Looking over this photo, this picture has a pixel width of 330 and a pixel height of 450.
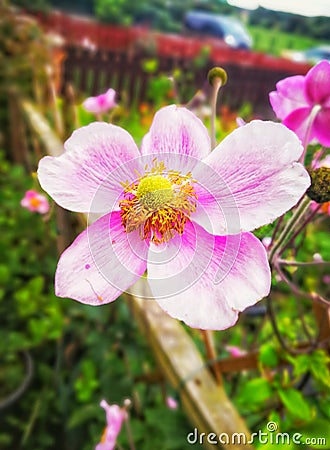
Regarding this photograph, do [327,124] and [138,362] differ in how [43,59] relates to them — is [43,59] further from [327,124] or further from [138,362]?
[327,124]

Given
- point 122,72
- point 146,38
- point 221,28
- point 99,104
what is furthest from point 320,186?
point 221,28

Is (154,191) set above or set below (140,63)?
above

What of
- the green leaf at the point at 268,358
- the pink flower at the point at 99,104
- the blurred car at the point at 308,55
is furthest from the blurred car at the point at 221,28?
the green leaf at the point at 268,358

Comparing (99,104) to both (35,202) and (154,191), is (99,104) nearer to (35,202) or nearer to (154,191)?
(35,202)

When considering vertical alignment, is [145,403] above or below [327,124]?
below

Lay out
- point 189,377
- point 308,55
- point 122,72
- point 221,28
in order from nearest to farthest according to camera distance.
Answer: point 189,377 < point 122,72 < point 308,55 < point 221,28

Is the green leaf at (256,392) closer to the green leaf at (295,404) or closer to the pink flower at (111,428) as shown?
the green leaf at (295,404)

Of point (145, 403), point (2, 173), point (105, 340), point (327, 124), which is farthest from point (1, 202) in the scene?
point (327, 124)
